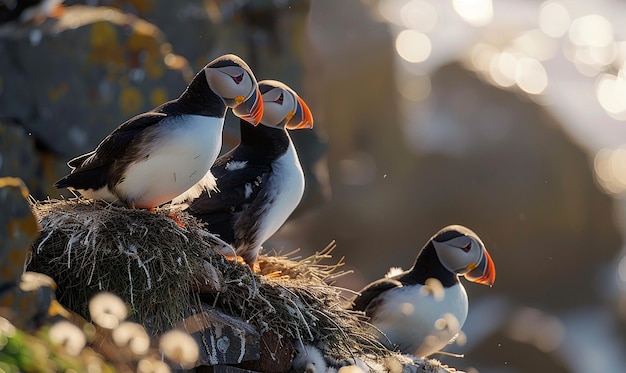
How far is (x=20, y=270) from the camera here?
4113 millimetres

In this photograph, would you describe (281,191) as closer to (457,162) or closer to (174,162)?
(174,162)

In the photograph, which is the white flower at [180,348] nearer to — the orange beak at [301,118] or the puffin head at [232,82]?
the puffin head at [232,82]

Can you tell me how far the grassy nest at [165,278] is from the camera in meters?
5.14

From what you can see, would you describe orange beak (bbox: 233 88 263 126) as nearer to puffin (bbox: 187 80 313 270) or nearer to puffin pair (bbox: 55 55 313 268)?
puffin pair (bbox: 55 55 313 268)

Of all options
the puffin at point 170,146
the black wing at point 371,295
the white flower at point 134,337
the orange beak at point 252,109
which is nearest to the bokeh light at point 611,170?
the black wing at point 371,295

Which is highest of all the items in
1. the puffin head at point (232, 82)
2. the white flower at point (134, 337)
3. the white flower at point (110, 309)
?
the white flower at point (134, 337)

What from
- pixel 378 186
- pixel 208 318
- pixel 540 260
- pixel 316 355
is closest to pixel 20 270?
pixel 208 318

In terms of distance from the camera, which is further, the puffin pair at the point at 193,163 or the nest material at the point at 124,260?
the puffin pair at the point at 193,163

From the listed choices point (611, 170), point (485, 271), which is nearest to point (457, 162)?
point (611, 170)

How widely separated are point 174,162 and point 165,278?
584 millimetres

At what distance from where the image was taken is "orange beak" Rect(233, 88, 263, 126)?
5809mm

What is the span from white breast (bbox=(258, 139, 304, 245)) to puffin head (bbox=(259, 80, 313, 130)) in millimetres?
199

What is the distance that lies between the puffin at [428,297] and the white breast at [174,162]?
1.44 meters

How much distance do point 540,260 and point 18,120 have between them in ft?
42.8
